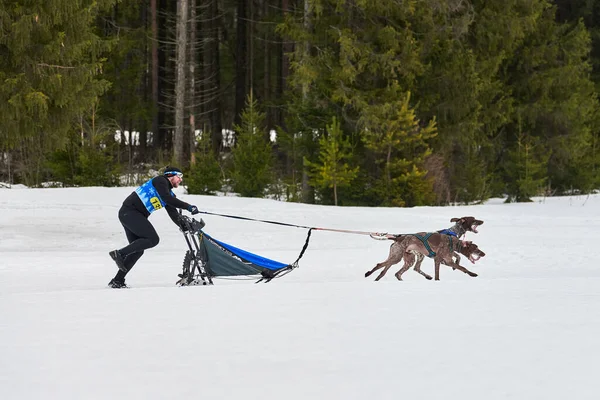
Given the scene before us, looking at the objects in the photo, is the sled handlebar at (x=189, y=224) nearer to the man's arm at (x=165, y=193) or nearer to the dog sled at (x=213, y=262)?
the dog sled at (x=213, y=262)

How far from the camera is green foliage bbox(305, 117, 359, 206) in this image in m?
21.5

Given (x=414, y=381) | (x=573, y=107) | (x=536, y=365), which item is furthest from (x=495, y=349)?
(x=573, y=107)

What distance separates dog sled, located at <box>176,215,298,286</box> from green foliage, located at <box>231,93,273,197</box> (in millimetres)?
12075

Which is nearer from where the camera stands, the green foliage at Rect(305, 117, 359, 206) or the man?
the man

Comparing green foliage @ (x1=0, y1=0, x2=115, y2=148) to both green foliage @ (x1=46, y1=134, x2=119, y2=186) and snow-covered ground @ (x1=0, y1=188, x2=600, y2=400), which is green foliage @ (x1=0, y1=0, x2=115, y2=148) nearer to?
snow-covered ground @ (x1=0, y1=188, x2=600, y2=400)

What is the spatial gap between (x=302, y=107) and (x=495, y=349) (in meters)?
16.7

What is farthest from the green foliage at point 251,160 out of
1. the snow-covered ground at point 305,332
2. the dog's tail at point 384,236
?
the dog's tail at point 384,236

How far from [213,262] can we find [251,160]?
1241 cm

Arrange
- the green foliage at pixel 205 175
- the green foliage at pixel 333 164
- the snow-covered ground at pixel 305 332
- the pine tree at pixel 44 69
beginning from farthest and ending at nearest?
the green foliage at pixel 205 175 → the green foliage at pixel 333 164 → the pine tree at pixel 44 69 → the snow-covered ground at pixel 305 332

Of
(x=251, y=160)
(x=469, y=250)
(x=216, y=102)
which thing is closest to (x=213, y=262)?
(x=469, y=250)

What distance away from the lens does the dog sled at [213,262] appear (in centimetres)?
1045

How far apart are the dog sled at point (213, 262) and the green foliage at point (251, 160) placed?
39.6ft

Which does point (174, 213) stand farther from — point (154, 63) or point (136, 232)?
point (154, 63)

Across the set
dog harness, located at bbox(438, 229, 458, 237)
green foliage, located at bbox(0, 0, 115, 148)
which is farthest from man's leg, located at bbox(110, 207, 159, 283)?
green foliage, located at bbox(0, 0, 115, 148)
